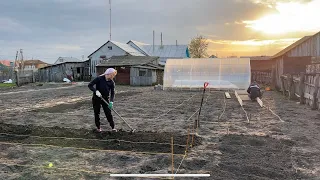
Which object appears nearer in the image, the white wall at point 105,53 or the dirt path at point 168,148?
the dirt path at point 168,148

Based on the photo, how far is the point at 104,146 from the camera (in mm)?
6258

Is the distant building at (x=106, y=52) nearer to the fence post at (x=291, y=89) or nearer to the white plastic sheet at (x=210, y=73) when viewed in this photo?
the white plastic sheet at (x=210, y=73)

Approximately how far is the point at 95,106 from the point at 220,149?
11.1 ft

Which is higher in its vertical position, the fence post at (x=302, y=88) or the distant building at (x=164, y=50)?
the distant building at (x=164, y=50)

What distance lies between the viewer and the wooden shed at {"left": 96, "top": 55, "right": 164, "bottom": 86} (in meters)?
32.6

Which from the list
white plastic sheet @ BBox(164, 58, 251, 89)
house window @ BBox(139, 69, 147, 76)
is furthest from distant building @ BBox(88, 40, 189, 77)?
white plastic sheet @ BBox(164, 58, 251, 89)

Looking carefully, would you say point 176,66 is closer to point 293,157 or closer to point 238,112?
point 238,112

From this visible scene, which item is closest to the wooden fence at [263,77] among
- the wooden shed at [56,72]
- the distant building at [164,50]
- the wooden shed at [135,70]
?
the wooden shed at [135,70]

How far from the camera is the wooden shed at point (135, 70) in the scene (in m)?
32.6

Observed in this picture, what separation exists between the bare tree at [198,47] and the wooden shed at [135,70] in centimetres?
1832

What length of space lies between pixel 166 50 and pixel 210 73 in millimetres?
30651

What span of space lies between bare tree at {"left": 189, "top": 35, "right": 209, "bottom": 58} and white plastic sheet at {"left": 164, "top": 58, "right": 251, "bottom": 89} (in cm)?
3018

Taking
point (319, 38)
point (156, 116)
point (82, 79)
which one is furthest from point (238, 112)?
point (82, 79)

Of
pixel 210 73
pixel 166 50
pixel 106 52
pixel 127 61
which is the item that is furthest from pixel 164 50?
pixel 210 73
